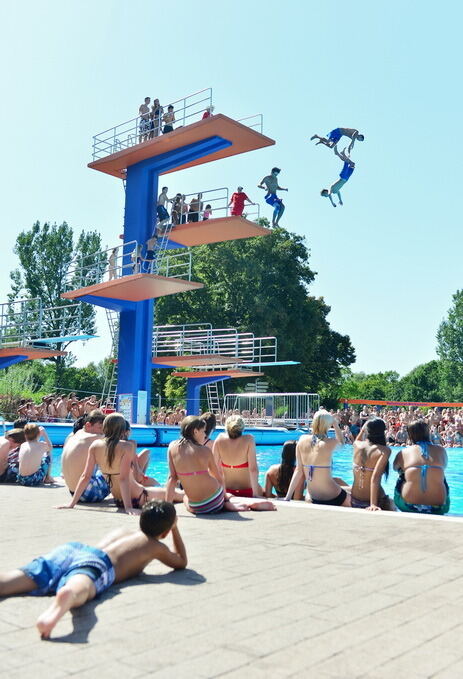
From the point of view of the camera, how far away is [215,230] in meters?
23.3

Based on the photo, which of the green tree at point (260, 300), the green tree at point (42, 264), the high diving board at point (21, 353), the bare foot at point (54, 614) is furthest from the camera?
the green tree at point (42, 264)

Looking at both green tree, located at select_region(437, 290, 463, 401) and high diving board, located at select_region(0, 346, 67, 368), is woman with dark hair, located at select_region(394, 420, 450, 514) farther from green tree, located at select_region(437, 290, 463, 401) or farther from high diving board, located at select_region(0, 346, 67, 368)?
green tree, located at select_region(437, 290, 463, 401)

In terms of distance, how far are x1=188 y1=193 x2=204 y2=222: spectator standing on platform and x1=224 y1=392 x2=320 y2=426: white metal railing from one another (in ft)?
31.7

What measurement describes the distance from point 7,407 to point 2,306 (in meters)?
4.39

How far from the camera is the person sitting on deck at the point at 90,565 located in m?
3.26

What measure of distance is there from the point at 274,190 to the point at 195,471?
1733cm

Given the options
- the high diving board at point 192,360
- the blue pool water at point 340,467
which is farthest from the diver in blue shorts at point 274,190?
the blue pool water at point 340,467

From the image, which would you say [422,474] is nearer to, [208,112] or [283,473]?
[283,473]

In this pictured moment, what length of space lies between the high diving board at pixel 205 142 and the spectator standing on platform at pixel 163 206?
87cm

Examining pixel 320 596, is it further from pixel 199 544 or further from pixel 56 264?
pixel 56 264

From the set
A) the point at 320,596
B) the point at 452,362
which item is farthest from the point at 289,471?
the point at 452,362

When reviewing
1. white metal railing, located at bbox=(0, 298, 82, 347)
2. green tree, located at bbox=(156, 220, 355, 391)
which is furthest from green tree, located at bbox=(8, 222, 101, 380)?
green tree, located at bbox=(156, 220, 355, 391)

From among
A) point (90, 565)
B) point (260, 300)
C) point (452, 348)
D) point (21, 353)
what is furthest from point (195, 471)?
point (452, 348)

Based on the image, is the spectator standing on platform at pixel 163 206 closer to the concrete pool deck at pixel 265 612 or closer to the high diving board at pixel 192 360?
the high diving board at pixel 192 360
